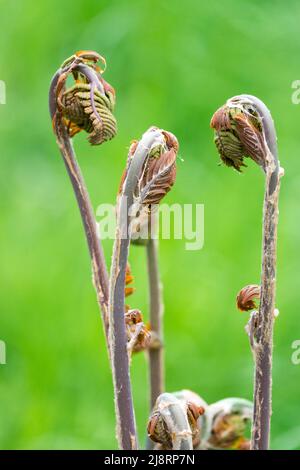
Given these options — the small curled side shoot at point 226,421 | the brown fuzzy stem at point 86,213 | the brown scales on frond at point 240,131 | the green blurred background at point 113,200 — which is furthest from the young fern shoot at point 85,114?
the green blurred background at point 113,200

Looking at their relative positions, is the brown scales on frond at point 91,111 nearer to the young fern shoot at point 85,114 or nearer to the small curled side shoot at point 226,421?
the young fern shoot at point 85,114

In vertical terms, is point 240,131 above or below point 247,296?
above

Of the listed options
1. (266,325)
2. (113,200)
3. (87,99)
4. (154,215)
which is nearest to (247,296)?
(266,325)

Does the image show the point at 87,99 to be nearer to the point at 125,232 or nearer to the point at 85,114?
the point at 85,114

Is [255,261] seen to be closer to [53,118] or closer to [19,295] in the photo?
[19,295]

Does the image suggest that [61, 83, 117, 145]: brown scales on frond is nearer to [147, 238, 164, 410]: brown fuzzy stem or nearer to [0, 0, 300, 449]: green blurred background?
[147, 238, 164, 410]: brown fuzzy stem
